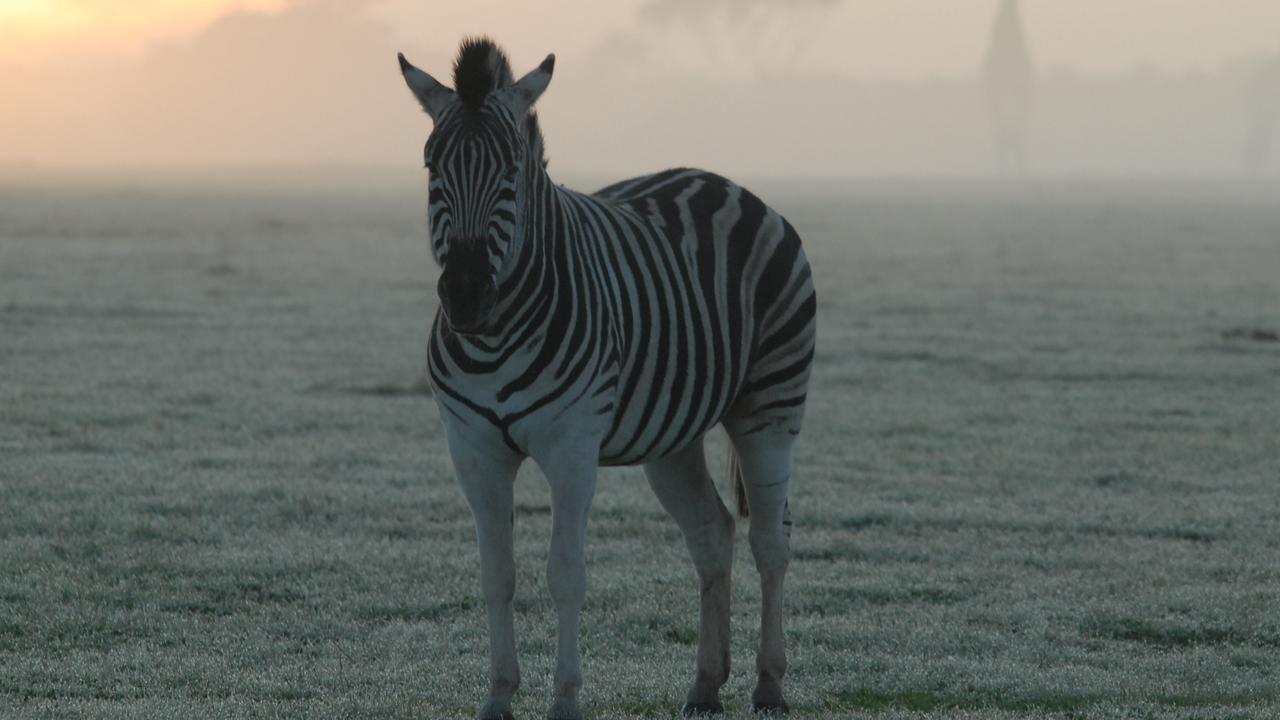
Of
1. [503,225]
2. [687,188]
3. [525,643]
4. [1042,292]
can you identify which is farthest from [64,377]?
[1042,292]

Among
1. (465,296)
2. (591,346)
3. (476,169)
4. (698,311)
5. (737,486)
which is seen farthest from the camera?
(737,486)

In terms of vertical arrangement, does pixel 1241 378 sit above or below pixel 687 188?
below

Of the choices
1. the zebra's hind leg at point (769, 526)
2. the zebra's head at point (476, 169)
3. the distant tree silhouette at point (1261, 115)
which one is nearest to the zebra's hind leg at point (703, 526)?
the zebra's hind leg at point (769, 526)

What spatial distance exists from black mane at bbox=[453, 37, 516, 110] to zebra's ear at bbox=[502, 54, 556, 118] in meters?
0.07

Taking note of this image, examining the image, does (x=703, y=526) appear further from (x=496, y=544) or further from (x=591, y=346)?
(x=591, y=346)

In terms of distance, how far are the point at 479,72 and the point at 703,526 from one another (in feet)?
7.23

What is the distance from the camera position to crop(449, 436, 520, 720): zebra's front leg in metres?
5.58

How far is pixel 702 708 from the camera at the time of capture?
6512mm

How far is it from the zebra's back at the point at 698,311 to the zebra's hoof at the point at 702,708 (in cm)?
109

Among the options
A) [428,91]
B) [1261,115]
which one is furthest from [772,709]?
[1261,115]

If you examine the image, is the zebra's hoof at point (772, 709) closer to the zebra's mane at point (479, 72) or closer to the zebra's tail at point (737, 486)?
the zebra's tail at point (737, 486)

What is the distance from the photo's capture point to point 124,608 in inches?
331

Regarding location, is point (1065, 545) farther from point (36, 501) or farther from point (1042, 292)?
point (1042, 292)

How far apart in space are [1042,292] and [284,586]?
2245cm
